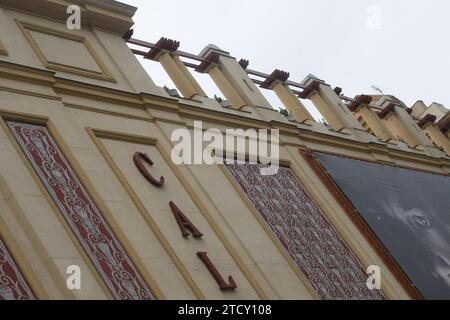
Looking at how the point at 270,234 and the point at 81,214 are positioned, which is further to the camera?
the point at 270,234

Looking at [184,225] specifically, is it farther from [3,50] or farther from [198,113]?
[3,50]

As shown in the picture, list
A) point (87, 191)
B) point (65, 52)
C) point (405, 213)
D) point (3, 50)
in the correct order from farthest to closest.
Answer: point (405, 213), point (65, 52), point (3, 50), point (87, 191)

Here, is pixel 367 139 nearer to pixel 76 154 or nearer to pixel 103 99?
pixel 103 99

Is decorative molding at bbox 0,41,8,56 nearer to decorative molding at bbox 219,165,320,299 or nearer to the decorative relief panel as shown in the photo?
the decorative relief panel

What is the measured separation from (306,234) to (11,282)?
648 centimetres

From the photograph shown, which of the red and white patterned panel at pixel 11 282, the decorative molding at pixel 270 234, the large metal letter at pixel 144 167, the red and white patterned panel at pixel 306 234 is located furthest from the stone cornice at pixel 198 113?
the red and white patterned panel at pixel 11 282

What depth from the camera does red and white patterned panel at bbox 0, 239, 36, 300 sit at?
820 centimetres

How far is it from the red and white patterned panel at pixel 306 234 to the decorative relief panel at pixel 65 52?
10.4 feet

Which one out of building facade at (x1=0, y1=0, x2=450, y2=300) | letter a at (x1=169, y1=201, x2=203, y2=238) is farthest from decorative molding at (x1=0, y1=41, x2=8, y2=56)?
letter a at (x1=169, y1=201, x2=203, y2=238)

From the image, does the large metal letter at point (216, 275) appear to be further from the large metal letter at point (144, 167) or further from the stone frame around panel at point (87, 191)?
the large metal letter at point (144, 167)

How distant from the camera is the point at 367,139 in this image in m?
18.5

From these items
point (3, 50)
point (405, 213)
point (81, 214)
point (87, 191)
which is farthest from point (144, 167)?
point (405, 213)

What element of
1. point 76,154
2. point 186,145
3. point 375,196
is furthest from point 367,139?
point 76,154

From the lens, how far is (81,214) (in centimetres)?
993
